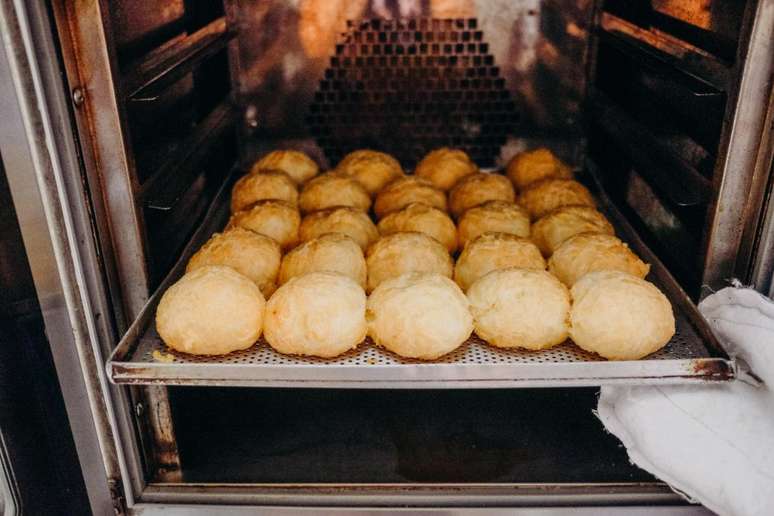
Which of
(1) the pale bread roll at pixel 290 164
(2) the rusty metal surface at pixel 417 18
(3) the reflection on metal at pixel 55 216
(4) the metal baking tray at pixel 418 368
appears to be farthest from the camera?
(1) the pale bread roll at pixel 290 164

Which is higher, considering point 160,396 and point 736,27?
point 736,27

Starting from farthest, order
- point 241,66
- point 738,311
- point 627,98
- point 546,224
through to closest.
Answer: point 241,66
point 627,98
point 546,224
point 738,311

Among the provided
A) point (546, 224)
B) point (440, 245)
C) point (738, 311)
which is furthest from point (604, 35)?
point (738, 311)

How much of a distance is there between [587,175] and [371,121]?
2.79 feet

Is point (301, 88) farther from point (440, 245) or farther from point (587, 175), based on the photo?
point (587, 175)

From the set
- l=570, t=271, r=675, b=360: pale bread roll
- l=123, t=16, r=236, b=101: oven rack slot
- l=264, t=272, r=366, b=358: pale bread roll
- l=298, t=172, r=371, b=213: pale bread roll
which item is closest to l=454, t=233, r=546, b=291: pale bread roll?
l=570, t=271, r=675, b=360: pale bread roll

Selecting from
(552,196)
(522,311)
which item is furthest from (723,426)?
(552,196)

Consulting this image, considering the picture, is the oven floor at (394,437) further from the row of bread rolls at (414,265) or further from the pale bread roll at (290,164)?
the pale bread roll at (290,164)

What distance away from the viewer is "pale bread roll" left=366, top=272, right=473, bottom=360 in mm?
1500

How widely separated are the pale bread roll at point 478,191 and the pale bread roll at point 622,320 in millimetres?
707

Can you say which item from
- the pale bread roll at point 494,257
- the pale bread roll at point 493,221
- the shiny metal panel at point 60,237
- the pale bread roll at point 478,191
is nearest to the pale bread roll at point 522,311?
the pale bread roll at point 494,257

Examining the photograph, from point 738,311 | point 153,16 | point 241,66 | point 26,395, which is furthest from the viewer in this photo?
point 241,66

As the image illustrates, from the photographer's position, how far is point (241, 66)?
2.38 m

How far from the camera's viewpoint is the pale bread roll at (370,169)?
2.36m
